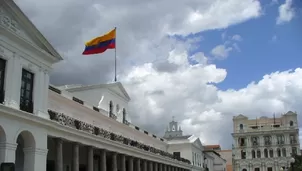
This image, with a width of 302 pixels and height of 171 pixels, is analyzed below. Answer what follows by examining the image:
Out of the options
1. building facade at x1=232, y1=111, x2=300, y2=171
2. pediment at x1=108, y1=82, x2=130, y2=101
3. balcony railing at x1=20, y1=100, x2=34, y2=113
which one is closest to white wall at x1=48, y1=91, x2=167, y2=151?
pediment at x1=108, y1=82, x2=130, y2=101

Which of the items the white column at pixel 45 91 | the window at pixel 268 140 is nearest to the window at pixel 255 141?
the window at pixel 268 140

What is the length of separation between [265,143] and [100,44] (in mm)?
80380

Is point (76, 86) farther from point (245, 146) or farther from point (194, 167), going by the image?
point (245, 146)

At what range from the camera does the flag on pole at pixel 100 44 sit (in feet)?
105

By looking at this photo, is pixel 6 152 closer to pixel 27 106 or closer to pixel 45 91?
pixel 27 106

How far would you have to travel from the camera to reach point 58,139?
24719 millimetres

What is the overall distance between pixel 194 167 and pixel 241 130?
47.6m

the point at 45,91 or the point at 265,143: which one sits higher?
the point at 265,143

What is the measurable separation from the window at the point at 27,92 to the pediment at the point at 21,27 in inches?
64.9

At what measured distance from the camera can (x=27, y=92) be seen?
22938 millimetres

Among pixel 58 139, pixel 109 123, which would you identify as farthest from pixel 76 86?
pixel 58 139

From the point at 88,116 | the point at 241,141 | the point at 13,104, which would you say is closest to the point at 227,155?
the point at 241,141

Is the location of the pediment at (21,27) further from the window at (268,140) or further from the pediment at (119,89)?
the window at (268,140)

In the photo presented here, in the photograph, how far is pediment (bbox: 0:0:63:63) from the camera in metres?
20.9
